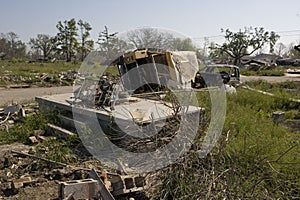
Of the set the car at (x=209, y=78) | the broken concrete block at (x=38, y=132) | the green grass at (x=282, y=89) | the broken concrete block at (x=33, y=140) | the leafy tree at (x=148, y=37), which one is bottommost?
the broken concrete block at (x=33, y=140)

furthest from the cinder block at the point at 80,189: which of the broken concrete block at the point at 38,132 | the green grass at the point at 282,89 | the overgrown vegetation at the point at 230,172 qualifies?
the green grass at the point at 282,89

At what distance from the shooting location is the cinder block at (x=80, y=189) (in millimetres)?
3016

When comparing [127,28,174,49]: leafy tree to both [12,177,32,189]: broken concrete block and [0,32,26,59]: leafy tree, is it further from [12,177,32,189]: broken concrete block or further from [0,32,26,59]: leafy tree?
[0,32,26,59]: leafy tree

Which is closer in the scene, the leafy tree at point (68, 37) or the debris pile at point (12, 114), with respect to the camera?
the debris pile at point (12, 114)

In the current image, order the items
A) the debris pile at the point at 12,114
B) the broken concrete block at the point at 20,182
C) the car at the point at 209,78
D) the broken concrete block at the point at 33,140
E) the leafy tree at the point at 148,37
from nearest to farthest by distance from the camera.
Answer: the broken concrete block at the point at 20,182
the leafy tree at the point at 148,37
the broken concrete block at the point at 33,140
the debris pile at the point at 12,114
the car at the point at 209,78

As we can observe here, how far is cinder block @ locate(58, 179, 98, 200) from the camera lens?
3016 mm

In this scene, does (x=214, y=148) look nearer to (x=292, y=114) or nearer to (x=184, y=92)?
(x=184, y=92)

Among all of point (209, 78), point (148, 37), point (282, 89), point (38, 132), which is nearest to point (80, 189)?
point (148, 37)

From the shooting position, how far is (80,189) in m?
3.03

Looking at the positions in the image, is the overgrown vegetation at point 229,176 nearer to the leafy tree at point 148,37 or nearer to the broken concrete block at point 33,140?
the leafy tree at point 148,37

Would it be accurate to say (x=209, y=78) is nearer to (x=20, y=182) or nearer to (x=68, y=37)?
(x=20, y=182)

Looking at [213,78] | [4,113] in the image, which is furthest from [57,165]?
[213,78]

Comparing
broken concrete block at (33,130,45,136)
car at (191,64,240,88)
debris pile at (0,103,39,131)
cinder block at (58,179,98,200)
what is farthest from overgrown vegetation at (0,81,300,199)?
car at (191,64,240,88)

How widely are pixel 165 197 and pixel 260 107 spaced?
6.20m
